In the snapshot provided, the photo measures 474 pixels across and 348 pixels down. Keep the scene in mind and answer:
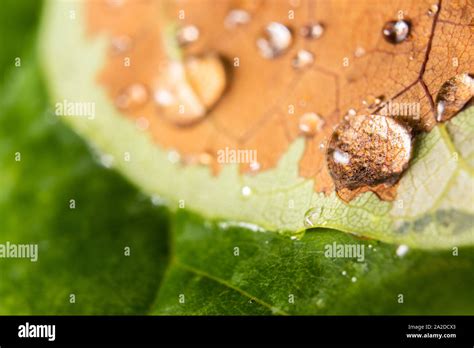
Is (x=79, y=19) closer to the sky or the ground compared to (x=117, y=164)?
closer to the sky

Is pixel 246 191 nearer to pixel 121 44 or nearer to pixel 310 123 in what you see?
pixel 310 123

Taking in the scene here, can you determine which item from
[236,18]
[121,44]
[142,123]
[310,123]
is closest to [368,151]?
[310,123]

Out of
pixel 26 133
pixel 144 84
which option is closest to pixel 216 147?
pixel 144 84

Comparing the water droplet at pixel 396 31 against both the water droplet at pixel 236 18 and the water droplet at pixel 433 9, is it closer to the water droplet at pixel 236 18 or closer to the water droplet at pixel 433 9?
the water droplet at pixel 433 9

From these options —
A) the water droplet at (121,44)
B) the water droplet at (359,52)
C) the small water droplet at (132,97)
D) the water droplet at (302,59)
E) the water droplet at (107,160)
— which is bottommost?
the water droplet at (107,160)

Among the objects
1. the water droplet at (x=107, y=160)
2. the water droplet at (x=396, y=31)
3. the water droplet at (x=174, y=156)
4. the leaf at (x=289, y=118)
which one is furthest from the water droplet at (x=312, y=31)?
the water droplet at (x=107, y=160)
